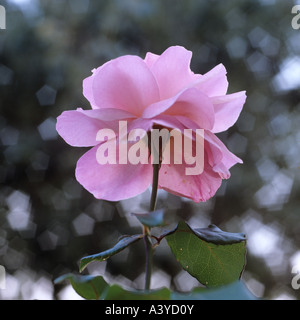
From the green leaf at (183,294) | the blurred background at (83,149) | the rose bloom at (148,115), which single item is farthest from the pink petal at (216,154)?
the blurred background at (83,149)

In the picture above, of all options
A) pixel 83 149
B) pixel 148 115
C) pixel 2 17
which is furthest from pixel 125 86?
pixel 2 17

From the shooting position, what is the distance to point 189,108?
1.01ft

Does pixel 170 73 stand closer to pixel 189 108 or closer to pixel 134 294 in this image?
pixel 189 108

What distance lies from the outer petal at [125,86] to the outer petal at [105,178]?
4cm

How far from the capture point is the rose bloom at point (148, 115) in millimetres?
305

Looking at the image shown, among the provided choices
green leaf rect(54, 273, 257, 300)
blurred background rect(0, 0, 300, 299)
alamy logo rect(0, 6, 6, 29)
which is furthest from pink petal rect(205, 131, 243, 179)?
alamy logo rect(0, 6, 6, 29)

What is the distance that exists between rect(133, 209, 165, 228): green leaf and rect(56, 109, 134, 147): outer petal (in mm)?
93

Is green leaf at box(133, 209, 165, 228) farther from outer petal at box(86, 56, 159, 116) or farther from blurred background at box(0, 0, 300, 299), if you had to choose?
blurred background at box(0, 0, 300, 299)

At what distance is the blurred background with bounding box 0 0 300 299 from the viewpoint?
3.84m

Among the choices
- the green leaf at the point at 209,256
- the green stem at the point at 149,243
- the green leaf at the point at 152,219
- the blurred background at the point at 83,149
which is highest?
the green leaf at the point at 152,219
